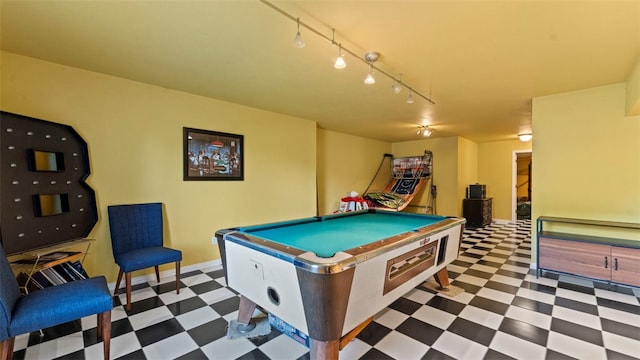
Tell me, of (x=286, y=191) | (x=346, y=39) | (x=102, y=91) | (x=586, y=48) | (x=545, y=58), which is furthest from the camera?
(x=286, y=191)

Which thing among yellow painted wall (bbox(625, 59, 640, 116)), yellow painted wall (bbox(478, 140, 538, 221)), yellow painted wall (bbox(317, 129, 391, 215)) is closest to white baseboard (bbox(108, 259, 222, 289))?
yellow painted wall (bbox(317, 129, 391, 215))

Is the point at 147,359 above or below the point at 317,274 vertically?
below

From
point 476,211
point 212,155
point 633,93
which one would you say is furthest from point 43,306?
point 476,211

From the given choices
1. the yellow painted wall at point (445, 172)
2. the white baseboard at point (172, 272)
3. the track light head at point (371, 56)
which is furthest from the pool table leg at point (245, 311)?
the yellow painted wall at point (445, 172)

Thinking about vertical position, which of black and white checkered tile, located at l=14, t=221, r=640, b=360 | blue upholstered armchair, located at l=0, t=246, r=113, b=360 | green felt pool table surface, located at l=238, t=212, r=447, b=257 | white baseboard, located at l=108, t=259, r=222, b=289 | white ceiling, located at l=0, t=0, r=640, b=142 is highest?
white ceiling, located at l=0, t=0, r=640, b=142

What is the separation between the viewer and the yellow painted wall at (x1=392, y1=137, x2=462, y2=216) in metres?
6.62

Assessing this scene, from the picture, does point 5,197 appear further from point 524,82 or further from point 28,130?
point 524,82

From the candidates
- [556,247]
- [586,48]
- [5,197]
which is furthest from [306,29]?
[556,247]

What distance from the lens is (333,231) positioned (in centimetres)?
247

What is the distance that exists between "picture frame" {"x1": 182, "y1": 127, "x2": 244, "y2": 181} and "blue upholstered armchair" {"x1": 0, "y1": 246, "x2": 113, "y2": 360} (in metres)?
1.80

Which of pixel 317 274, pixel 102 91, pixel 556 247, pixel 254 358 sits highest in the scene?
pixel 102 91

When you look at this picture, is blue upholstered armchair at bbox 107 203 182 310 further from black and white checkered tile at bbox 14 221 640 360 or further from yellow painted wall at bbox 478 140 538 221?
yellow painted wall at bbox 478 140 538 221

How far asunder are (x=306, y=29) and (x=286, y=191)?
116 inches

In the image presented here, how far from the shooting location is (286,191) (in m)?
4.50
